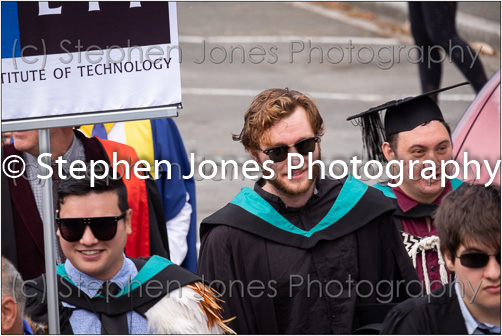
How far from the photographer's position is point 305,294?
406 cm

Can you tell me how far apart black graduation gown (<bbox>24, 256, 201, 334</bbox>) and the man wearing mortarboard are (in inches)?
43.8

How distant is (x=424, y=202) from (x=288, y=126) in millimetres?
828

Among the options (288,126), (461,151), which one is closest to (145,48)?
(288,126)

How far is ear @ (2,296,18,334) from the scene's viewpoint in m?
3.34

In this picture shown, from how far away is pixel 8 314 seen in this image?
3344 millimetres

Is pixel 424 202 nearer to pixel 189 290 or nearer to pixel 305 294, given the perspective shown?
pixel 305 294

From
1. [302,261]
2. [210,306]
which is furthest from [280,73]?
[210,306]

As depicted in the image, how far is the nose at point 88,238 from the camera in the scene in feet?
12.3

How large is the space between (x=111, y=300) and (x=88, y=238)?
0.81 feet

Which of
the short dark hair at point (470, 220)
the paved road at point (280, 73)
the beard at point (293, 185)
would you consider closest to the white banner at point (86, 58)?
the beard at point (293, 185)

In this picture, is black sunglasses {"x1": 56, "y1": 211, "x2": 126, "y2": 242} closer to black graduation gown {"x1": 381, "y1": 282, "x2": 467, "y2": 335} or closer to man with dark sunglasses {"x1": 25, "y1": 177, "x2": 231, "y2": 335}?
man with dark sunglasses {"x1": 25, "y1": 177, "x2": 231, "y2": 335}

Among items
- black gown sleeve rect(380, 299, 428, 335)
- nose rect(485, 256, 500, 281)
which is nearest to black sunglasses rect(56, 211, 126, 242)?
black gown sleeve rect(380, 299, 428, 335)

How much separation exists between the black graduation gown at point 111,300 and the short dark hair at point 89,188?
28 centimetres

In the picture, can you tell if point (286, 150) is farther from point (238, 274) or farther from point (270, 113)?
point (238, 274)
